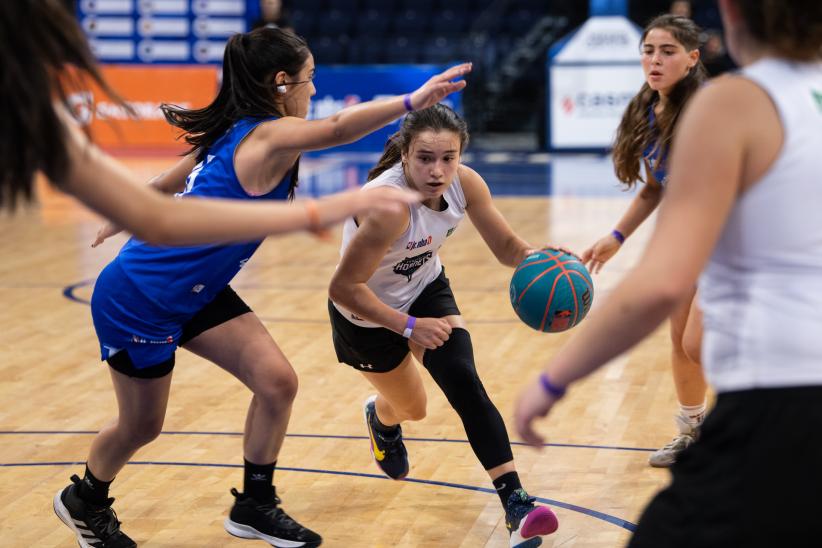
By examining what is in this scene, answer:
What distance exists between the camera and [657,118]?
4387mm

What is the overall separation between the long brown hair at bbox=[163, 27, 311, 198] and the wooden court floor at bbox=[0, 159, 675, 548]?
4.11 ft

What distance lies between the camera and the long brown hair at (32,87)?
190cm

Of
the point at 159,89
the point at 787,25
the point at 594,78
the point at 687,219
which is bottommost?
the point at 159,89

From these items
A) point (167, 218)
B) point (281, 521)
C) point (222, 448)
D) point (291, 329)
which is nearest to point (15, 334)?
point (291, 329)

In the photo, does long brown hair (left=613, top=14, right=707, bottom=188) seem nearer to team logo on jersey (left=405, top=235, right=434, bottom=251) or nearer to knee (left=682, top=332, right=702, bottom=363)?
knee (left=682, top=332, right=702, bottom=363)

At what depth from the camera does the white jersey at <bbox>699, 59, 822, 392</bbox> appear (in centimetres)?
174

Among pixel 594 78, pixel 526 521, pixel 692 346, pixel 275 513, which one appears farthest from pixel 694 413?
pixel 594 78

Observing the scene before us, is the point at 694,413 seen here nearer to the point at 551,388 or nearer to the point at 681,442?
the point at 681,442

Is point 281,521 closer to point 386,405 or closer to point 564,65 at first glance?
point 386,405

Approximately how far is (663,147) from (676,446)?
3.84ft

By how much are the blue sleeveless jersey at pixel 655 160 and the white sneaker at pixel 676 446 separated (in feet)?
3.15

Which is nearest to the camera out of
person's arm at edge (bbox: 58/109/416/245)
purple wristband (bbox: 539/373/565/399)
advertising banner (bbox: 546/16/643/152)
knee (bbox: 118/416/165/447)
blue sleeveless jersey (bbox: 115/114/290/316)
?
purple wristband (bbox: 539/373/565/399)

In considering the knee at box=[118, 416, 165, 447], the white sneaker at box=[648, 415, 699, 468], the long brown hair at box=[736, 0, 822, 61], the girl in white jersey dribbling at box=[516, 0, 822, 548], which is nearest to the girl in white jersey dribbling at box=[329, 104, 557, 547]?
the knee at box=[118, 416, 165, 447]

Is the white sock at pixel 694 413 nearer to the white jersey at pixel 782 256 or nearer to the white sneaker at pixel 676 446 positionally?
the white sneaker at pixel 676 446
